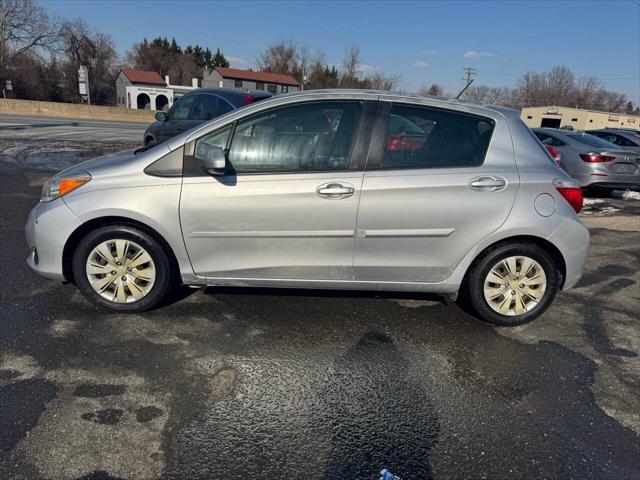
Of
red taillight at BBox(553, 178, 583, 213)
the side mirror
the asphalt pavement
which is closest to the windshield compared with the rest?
the asphalt pavement

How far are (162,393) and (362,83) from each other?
75375 millimetres

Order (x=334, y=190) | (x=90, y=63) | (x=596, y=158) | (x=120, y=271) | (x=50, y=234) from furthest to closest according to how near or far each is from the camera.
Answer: (x=90, y=63) → (x=596, y=158) → (x=120, y=271) → (x=50, y=234) → (x=334, y=190)

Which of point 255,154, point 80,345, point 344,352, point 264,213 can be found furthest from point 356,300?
point 80,345

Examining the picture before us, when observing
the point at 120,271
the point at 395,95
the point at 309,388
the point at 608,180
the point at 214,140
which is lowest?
the point at 309,388

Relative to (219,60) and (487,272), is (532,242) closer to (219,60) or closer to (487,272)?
(487,272)

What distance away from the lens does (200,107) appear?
870cm

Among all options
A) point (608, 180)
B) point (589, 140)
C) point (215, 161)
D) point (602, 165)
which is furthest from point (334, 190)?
point (589, 140)

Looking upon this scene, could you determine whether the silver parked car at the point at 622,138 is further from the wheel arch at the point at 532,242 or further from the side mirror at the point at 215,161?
the side mirror at the point at 215,161

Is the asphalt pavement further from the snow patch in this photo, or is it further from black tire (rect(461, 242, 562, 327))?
the snow patch

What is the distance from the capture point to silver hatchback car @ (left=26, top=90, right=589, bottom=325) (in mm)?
3488

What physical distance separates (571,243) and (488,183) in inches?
34.0

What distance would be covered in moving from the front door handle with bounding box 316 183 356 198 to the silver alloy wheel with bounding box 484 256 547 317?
135 cm

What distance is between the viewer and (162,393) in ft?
9.02

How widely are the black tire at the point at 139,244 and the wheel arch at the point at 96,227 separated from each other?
3 centimetres
